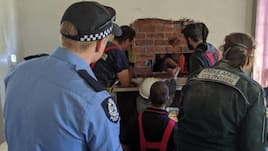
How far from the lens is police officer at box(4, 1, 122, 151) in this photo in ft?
3.47

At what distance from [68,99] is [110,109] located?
0.42 ft

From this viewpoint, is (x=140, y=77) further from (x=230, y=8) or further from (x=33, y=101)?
(x=33, y=101)

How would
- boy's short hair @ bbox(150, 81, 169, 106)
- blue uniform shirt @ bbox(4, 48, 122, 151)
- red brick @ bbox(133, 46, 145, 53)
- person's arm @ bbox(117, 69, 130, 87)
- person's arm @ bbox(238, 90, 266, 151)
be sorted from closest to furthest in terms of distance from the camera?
blue uniform shirt @ bbox(4, 48, 122, 151), person's arm @ bbox(238, 90, 266, 151), boy's short hair @ bbox(150, 81, 169, 106), person's arm @ bbox(117, 69, 130, 87), red brick @ bbox(133, 46, 145, 53)

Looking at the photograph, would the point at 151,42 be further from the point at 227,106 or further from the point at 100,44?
the point at 100,44

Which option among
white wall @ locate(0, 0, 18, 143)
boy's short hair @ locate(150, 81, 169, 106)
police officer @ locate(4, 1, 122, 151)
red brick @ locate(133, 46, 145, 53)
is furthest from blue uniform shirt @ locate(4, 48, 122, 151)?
red brick @ locate(133, 46, 145, 53)

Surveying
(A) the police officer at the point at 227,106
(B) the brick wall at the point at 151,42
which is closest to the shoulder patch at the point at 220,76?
(A) the police officer at the point at 227,106

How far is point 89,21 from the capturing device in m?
1.13

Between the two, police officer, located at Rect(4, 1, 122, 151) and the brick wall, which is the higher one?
police officer, located at Rect(4, 1, 122, 151)

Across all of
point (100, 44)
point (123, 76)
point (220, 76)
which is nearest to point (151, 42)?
point (123, 76)

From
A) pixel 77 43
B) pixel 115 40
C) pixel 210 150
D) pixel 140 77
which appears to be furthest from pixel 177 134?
pixel 140 77

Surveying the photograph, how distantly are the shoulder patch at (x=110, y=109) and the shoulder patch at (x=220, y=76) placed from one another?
0.76 meters

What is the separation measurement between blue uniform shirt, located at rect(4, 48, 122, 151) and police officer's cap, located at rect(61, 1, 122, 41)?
8cm

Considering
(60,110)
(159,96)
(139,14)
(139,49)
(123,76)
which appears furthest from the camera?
(139,14)

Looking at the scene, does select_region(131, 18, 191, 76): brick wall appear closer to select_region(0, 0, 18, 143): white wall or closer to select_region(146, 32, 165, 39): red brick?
select_region(146, 32, 165, 39): red brick
